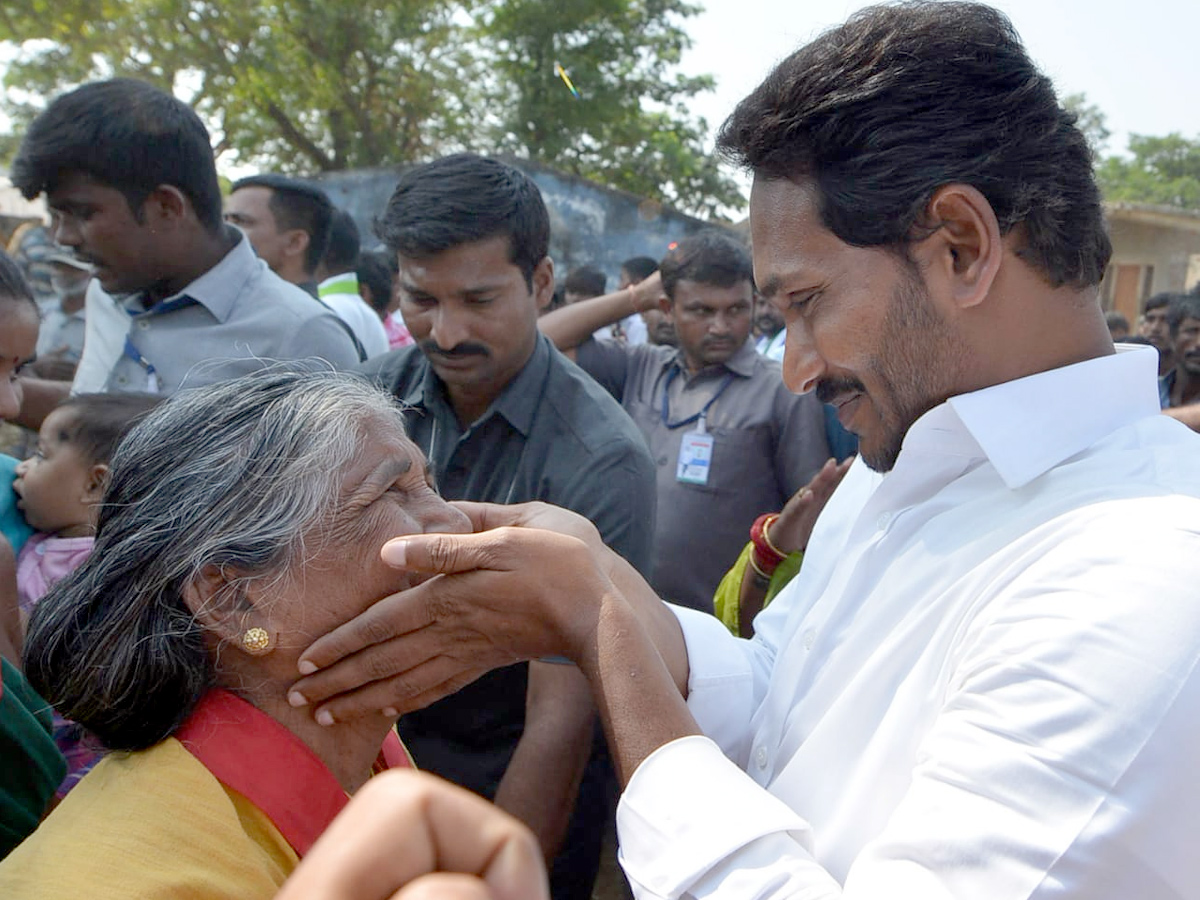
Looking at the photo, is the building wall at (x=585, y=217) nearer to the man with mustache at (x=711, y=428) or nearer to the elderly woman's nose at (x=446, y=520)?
the man with mustache at (x=711, y=428)

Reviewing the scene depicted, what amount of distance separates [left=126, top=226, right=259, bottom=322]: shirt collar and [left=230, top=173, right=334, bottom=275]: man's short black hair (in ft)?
5.56

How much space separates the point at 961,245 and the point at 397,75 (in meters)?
24.3

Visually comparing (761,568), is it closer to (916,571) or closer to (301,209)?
(916,571)

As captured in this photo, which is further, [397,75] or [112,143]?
[397,75]

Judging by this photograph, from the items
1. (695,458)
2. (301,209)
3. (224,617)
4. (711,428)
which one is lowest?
(695,458)

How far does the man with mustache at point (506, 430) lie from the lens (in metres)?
2.31

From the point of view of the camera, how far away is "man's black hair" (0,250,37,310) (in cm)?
270

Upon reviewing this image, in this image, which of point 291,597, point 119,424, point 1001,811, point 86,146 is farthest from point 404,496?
point 86,146

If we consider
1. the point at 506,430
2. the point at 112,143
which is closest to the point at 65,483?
the point at 112,143

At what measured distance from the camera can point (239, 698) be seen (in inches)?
71.2

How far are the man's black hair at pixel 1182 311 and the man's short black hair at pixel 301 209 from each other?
5.31 m

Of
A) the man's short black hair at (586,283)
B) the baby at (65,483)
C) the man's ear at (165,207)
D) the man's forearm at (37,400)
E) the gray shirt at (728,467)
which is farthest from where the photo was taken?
the man's short black hair at (586,283)

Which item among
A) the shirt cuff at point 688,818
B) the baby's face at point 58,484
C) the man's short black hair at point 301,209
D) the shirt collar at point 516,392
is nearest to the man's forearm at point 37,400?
the baby's face at point 58,484

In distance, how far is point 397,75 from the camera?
23.7 m
